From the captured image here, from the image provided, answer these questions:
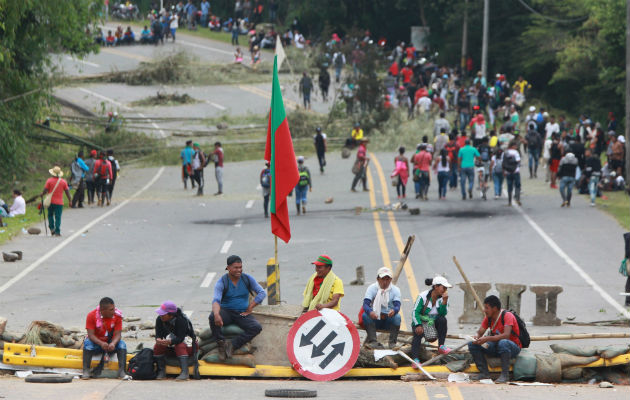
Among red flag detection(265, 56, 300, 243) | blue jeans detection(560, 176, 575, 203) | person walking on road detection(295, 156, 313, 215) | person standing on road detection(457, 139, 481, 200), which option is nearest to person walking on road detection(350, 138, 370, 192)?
person standing on road detection(457, 139, 481, 200)

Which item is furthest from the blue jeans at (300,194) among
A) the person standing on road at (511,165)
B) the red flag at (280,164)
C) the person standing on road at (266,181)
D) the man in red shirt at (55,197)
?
the red flag at (280,164)

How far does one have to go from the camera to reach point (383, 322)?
15.6m

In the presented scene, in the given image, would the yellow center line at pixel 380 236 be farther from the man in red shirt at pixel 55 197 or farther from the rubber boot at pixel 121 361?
the man in red shirt at pixel 55 197

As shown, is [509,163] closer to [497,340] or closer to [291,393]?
[497,340]

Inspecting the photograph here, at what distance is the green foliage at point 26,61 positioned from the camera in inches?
1333

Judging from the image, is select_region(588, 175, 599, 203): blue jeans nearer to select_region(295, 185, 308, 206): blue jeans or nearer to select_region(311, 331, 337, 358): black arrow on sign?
select_region(295, 185, 308, 206): blue jeans

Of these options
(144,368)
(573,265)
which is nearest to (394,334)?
(144,368)

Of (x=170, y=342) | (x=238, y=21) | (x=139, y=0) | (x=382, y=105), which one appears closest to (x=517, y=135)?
(x=382, y=105)

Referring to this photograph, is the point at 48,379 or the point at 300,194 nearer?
the point at 48,379

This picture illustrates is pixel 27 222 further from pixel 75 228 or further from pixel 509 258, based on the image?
pixel 509 258

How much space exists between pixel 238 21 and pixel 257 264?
51946 mm

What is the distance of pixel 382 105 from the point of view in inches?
1839

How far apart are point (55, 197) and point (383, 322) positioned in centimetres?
1336

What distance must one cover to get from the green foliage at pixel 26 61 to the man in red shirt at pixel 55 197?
6.77 meters
